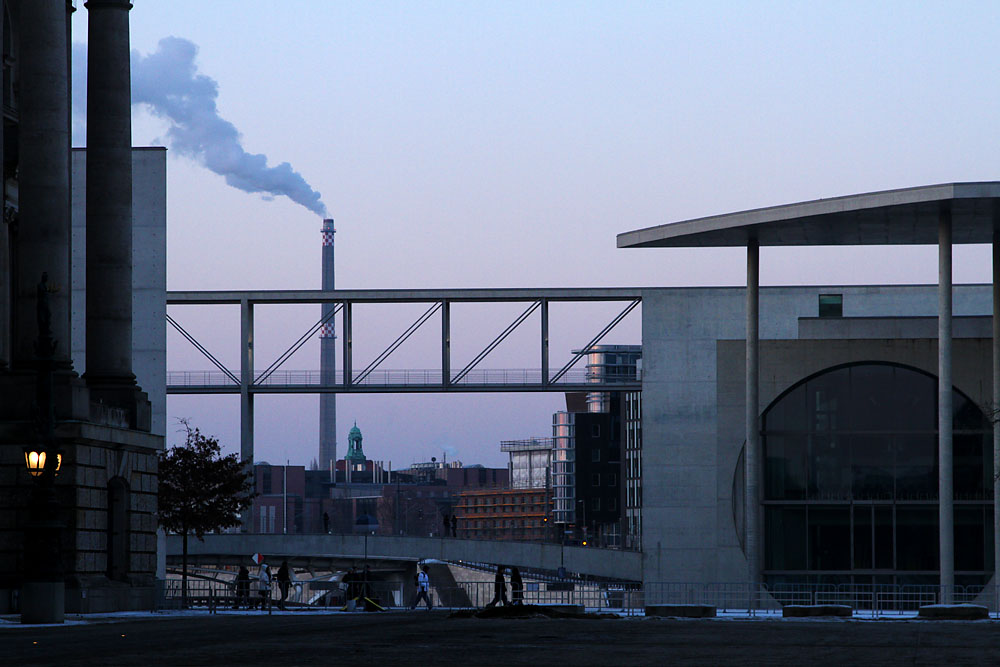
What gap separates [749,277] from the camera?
5850 centimetres

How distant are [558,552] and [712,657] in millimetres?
71861

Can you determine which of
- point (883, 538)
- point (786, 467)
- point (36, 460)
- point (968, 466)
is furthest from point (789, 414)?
point (36, 460)

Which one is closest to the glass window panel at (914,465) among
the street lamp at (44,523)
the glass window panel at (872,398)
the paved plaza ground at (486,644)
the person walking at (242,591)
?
the glass window panel at (872,398)

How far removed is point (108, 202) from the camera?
43969 mm

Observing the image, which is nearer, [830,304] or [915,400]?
[915,400]

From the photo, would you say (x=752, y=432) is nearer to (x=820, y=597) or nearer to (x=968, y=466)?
(x=820, y=597)

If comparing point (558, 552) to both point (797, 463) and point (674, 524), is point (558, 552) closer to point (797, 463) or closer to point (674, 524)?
point (674, 524)

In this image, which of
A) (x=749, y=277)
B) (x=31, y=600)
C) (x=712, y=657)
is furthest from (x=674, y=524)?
(x=712, y=657)

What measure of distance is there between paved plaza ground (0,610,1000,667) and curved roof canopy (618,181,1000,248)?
855 inches

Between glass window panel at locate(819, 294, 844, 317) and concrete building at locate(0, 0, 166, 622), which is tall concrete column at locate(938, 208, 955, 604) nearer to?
glass window panel at locate(819, 294, 844, 317)

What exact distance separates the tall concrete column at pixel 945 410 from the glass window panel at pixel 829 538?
28.4ft

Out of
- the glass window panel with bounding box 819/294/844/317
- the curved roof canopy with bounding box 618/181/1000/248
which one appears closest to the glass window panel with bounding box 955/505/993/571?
the curved roof canopy with bounding box 618/181/1000/248

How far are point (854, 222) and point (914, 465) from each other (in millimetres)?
11352

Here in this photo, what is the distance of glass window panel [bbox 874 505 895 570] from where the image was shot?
6091 cm
